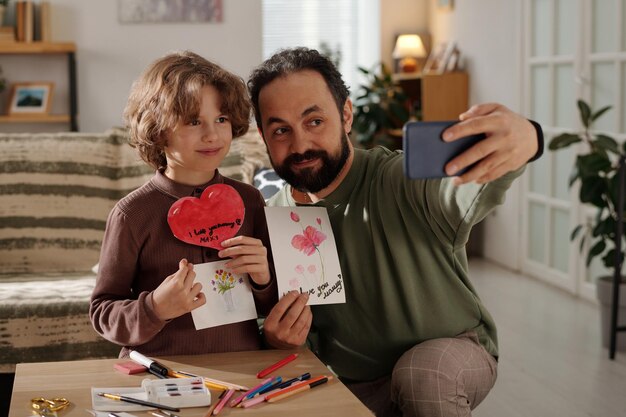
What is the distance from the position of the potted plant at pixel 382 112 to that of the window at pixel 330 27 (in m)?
0.62

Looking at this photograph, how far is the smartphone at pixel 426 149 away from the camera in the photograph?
3.89 ft

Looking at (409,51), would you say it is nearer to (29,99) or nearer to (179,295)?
(29,99)

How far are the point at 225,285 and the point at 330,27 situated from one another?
19.7ft

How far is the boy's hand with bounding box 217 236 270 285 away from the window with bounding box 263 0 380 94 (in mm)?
5816

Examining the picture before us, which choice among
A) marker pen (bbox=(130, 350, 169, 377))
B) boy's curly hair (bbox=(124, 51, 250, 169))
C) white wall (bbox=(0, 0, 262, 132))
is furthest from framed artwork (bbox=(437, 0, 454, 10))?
marker pen (bbox=(130, 350, 169, 377))

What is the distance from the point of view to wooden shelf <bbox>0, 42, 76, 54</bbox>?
192 inches

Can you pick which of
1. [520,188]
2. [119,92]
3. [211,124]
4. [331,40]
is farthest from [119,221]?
[331,40]

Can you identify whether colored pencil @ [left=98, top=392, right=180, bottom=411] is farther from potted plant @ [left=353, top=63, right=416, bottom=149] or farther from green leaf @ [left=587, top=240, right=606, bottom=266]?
potted plant @ [left=353, top=63, right=416, bottom=149]

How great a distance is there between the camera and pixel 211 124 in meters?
1.59

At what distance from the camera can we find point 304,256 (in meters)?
1.56

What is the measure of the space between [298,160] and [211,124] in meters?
0.25

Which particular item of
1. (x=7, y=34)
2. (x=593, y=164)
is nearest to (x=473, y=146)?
(x=593, y=164)

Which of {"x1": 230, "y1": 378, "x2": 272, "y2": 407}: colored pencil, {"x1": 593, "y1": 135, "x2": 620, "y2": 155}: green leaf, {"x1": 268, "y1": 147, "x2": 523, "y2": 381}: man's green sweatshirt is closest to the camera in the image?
{"x1": 230, "y1": 378, "x2": 272, "y2": 407}: colored pencil

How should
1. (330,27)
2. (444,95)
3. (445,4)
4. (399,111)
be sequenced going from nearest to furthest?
(444,95) → (399,111) → (445,4) → (330,27)
